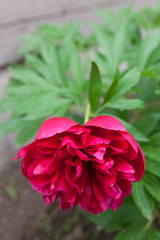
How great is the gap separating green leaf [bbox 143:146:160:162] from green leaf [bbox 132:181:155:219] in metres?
0.08

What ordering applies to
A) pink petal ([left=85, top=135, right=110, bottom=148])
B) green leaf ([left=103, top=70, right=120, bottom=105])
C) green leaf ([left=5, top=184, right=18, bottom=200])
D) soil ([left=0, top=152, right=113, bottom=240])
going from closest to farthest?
pink petal ([left=85, top=135, right=110, bottom=148]) < green leaf ([left=103, top=70, right=120, bottom=105]) < soil ([left=0, top=152, right=113, bottom=240]) < green leaf ([left=5, top=184, right=18, bottom=200])

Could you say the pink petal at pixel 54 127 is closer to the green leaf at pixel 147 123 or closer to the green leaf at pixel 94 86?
the green leaf at pixel 94 86

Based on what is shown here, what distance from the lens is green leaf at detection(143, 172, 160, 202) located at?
1.95ft

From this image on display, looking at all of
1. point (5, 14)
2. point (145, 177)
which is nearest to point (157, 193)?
point (145, 177)

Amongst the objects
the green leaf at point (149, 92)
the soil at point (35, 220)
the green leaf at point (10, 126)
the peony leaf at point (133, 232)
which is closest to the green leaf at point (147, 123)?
the green leaf at point (149, 92)

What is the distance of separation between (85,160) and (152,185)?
10.4 inches

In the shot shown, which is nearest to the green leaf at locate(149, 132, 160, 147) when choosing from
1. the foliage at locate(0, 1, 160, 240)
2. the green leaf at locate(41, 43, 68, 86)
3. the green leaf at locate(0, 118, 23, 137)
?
the foliage at locate(0, 1, 160, 240)

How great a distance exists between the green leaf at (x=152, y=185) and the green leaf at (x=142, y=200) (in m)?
0.02

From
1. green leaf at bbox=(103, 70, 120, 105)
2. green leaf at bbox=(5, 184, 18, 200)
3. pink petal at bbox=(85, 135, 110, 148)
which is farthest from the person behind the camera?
green leaf at bbox=(5, 184, 18, 200)

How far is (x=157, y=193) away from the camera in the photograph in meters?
0.59

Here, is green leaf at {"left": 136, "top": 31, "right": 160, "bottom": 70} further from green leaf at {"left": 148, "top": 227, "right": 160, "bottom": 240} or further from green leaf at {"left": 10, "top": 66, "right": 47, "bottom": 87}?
green leaf at {"left": 148, "top": 227, "right": 160, "bottom": 240}

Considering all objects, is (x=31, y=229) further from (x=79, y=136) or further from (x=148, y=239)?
(x=79, y=136)

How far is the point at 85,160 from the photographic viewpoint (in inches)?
16.9

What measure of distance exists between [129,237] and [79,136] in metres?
0.49
